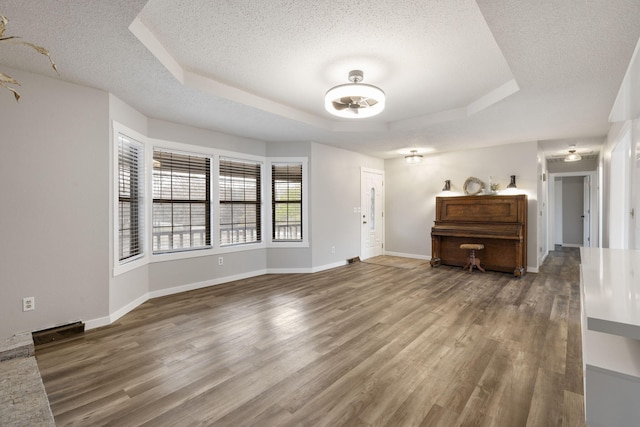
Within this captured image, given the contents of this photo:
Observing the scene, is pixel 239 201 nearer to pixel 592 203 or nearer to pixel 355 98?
pixel 355 98

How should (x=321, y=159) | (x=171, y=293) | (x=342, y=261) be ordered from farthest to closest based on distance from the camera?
1. (x=342, y=261)
2. (x=321, y=159)
3. (x=171, y=293)

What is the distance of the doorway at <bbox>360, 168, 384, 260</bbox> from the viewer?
6.77 m

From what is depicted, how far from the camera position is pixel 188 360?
7.86 feet

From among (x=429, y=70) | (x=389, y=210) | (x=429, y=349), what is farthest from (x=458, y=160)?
(x=429, y=349)

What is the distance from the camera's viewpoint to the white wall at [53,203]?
8.63 feet

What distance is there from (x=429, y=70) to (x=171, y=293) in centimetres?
424

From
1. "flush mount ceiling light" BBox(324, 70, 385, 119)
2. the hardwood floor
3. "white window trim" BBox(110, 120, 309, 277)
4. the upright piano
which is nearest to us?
the hardwood floor

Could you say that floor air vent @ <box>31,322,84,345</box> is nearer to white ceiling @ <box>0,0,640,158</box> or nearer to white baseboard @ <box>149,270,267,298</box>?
white baseboard @ <box>149,270,267,298</box>

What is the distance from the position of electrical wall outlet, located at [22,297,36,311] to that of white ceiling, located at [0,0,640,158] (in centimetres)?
205

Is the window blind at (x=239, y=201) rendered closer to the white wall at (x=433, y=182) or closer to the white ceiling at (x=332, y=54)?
the white ceiling at (x=332, y=54)

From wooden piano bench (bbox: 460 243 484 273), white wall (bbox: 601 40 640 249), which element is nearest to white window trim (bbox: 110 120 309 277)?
wooden piano bench (bbox: 460 243 484 273)

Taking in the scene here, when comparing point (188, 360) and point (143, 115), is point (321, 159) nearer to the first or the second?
point (143, 115)

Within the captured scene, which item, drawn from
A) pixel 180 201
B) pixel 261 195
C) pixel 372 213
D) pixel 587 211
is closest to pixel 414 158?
pixel 372 213

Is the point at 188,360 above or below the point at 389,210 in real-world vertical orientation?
below
